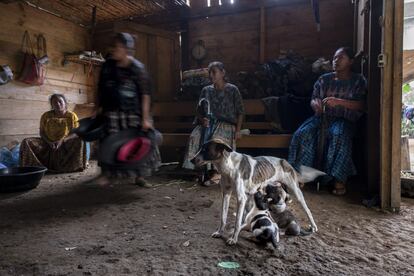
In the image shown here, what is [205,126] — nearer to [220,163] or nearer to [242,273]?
[220,163]

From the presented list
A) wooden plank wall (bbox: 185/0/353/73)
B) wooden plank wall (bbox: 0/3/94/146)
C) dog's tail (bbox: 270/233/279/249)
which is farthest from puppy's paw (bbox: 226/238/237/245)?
wooden plank wall (bbox: 0/3/94/146)

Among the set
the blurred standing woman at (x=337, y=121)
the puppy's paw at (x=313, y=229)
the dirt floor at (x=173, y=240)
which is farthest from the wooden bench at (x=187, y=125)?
the puppy's paw at (x=313, y=229)

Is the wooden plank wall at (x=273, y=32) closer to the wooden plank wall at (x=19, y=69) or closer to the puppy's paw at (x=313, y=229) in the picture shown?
the wooden plank wall at (x=19, y=69)

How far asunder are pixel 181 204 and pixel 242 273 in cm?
164

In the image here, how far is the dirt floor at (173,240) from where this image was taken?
6.21 feet

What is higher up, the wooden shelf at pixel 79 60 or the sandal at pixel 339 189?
the wooden shelf at pixel 79 60

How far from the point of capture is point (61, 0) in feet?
18.8

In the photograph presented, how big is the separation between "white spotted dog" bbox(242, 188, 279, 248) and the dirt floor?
8 cm

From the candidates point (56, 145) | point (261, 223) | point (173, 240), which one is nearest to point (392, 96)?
point (261, 223)

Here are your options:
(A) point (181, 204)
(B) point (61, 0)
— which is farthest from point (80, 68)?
(A) point (181, 204)

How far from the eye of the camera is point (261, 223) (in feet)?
7.18

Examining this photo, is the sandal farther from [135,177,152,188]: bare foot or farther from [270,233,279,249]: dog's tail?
[135,177,152,188]: bare foot

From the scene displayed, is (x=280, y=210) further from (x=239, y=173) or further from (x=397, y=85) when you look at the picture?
(x=397, y=85)

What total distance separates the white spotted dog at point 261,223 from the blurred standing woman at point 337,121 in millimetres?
1657
